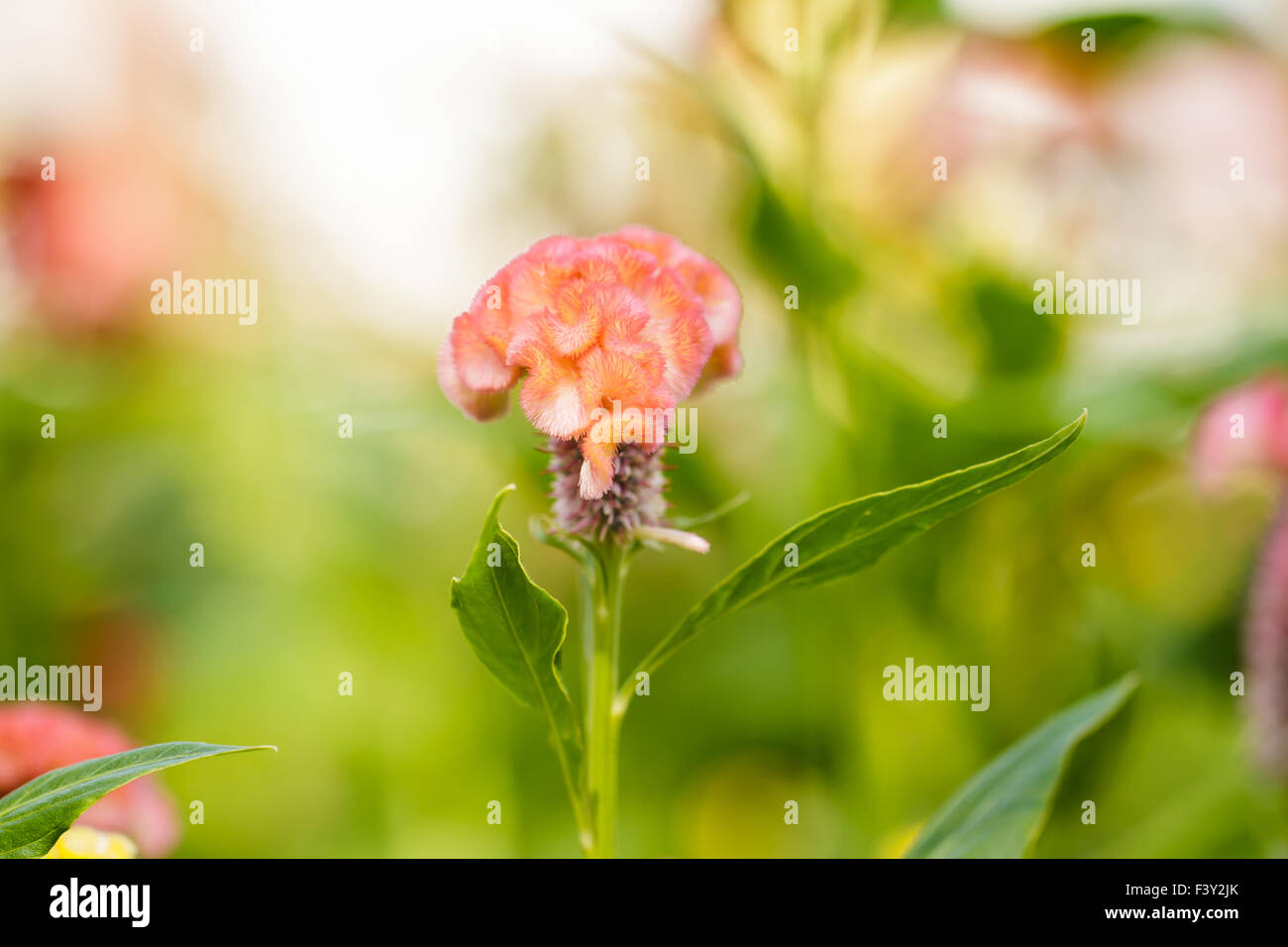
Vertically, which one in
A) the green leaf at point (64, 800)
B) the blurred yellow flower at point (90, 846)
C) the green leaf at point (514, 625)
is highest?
the green leaf at point (514, 625)

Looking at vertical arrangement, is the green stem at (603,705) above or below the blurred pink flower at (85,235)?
below

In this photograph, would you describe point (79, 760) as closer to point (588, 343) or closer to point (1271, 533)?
point (588, 343)

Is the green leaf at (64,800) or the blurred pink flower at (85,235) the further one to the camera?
the blurred pink flower at (85,235)

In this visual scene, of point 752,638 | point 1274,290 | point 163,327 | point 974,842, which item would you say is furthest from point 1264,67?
point 163,327

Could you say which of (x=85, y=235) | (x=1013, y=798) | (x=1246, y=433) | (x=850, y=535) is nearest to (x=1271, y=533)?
(x=1246, y=433)

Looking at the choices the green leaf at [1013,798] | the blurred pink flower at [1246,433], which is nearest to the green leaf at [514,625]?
the green leaf at [1013,798]

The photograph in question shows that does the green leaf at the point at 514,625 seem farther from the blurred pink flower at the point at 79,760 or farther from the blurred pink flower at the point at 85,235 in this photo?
the blurred pink flower at the point at 85,235

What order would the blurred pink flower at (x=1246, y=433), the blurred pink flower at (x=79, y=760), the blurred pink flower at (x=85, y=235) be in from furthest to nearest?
1. the blurred pink flower at (x=85, y=235)
2. the blurred pink flower at (x=1246, y=433)
3. the blurred pink flower at (x=79, y=760)
